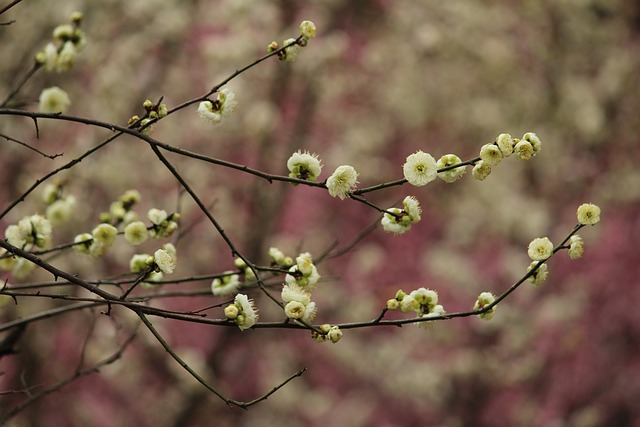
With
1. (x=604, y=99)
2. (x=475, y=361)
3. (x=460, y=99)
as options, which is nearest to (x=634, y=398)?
(x=475, y=361)

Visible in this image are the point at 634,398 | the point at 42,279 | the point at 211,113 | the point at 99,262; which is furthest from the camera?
the point at 634,398

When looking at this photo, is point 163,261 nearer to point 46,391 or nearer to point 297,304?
point 297,304

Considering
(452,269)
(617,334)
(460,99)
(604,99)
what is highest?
(460,99)

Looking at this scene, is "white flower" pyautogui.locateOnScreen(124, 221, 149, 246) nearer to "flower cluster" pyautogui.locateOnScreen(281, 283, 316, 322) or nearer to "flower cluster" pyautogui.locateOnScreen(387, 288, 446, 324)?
"flower cluster" pyautogui.locateOnScreen(281, 283, 316, 322)

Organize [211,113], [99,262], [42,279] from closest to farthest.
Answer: [211,113]
[42,279]
[99,262]

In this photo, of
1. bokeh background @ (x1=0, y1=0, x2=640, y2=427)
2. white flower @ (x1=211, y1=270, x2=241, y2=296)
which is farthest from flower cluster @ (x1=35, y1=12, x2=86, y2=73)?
bokeh background @ (x1=0, y1=0, x2=640, y2=427)

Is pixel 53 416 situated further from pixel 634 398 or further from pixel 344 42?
pixel 634 398

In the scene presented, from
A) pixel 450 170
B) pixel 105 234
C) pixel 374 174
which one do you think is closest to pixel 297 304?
pixel 450 170
